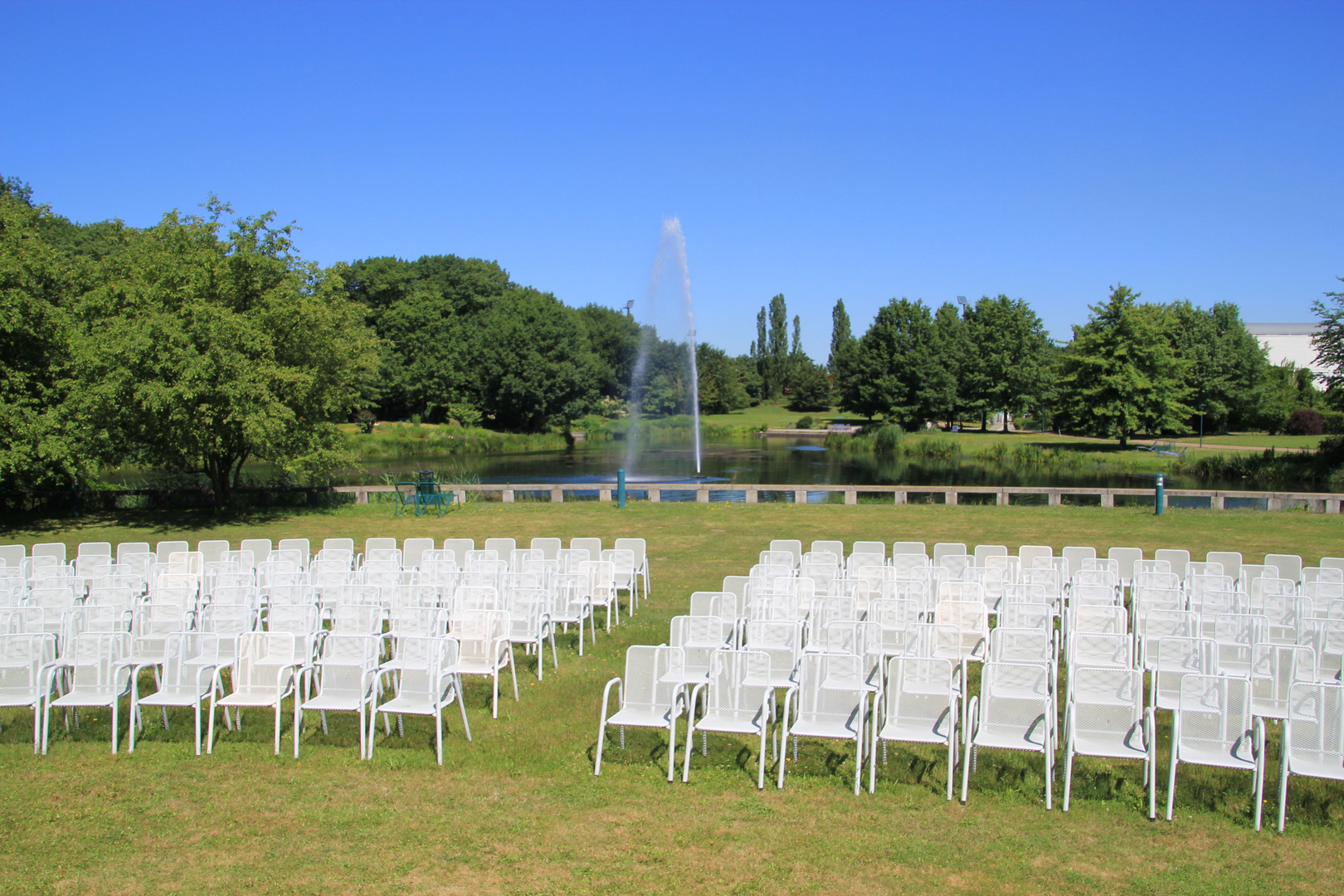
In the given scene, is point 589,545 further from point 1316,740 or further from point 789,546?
point 1316,740

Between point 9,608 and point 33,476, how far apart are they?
1731 centimetres

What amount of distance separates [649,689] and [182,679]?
4.18 meters

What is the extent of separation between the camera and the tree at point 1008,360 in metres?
71.0

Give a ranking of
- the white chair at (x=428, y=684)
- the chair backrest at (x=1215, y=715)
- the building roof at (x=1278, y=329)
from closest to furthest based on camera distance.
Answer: the chair backrest at (x=1215, y=715), the white chair at (x=428, y=684), the building roof at (x=1278, y=329)

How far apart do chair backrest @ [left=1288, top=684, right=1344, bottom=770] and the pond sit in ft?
91.4

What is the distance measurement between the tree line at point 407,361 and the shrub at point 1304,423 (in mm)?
865

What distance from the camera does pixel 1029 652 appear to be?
26.0 feet

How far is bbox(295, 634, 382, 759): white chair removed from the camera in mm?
7496

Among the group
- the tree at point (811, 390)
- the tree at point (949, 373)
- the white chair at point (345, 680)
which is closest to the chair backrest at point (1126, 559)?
the white chair at point (345, 680)

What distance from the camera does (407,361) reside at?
75.6 meters

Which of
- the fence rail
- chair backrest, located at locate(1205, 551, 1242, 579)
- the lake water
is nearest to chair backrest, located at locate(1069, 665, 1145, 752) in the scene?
chair backrest, located at locate(1205, 551, 1242, 579)

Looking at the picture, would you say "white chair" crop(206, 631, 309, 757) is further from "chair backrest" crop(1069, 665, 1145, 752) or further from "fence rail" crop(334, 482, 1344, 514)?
"fence rail" crop(334, 482, 1344, 514)

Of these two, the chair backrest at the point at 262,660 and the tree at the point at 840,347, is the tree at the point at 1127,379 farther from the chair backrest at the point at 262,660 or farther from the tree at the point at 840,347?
the chair backrest at the point at 262,660

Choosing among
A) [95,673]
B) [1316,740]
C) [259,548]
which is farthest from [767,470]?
[1316,740]
